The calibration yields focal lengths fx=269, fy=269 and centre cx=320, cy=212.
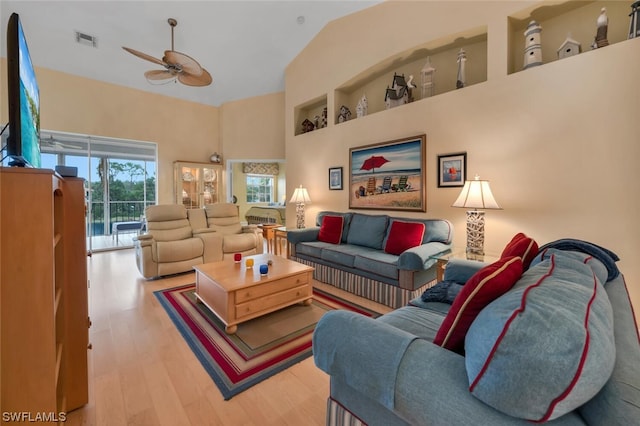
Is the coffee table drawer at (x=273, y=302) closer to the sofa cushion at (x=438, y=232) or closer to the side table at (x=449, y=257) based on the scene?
the side table at (x=449, y=257)

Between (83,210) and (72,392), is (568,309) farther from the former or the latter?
(72,392)

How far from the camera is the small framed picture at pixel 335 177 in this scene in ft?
14.6

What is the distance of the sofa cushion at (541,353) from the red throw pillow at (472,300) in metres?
0.12

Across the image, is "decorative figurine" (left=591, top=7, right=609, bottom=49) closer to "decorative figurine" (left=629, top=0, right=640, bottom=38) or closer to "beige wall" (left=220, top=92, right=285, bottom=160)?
"decorative figurine" (left=629, top=0, right=640, bottom=38)

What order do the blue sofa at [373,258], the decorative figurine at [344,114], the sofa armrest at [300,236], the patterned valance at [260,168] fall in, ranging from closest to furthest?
the blue sofa at [373,258] < the sofa armrest at [300,236] < the decorative figurine at [344,114] < the patterned valance at [260,168]

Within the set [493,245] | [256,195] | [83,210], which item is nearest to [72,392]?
[83,210]

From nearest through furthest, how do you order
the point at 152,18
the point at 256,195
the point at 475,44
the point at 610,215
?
1. the point at 610,215
2. the point at 475,44
3. the point at 152,18
4. the point at 256,195

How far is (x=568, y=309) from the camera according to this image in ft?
2.15

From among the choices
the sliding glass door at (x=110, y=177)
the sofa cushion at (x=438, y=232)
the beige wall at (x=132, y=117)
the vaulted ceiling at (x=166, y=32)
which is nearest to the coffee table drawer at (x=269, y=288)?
the sofa cushion at (x=438, y=232)

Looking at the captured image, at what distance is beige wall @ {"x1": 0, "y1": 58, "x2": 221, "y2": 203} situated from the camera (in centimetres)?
477

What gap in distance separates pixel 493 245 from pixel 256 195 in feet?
25.7

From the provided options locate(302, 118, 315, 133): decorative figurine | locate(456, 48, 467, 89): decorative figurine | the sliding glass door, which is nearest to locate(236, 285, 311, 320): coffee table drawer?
locate(456, 48, 467, 89): decorative figurine

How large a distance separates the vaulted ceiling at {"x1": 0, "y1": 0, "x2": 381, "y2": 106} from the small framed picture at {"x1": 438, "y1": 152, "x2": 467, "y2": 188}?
2.51 meters

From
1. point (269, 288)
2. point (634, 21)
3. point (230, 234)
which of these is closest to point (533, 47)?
point (634, 21)
